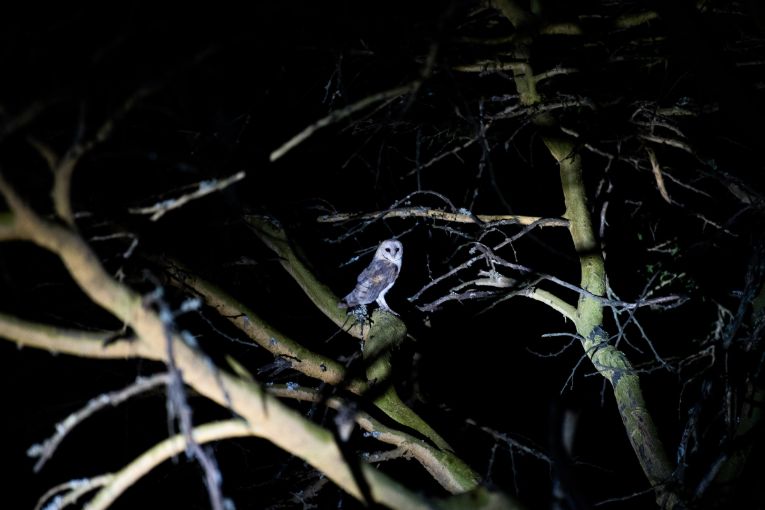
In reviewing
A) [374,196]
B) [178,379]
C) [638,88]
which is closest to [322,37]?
[178,379]

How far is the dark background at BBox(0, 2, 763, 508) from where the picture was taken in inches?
62.6

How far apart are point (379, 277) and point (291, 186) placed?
1.16m

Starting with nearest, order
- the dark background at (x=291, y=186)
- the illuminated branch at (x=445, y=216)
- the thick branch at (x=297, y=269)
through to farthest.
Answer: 1. the dark background at (x=291, y=186)
2. the illuminated branch at (x=445, y=216)
3. the thick branch at (x=297, y=269)

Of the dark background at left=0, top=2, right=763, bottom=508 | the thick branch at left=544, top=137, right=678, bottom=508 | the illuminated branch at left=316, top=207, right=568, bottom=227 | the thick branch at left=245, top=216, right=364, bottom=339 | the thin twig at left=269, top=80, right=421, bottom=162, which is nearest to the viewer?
the thin twig at left=269, top=80, right=421, bottom=162

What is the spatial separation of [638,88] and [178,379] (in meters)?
3.12

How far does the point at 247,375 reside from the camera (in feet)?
4.85

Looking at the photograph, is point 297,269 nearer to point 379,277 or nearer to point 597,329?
point 379,277

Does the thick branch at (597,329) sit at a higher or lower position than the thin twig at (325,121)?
lower

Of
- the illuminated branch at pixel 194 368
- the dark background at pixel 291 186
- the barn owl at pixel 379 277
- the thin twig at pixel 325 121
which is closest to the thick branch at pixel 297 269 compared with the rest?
the dark background at pixel 291 186

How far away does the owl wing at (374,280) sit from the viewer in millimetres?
4508

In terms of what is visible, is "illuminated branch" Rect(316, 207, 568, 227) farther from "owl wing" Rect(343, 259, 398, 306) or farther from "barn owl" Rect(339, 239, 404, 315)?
"owl wing" Rect(343, 259, 398, 306)

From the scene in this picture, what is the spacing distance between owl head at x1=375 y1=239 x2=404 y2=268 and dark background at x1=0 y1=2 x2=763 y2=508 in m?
0.45

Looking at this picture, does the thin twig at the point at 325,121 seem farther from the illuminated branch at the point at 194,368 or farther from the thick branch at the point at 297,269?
the thick branch at the point at 297,269

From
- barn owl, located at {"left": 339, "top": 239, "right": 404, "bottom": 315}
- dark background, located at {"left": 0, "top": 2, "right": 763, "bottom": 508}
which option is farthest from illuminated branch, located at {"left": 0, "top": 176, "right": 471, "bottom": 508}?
barn owl, located at {"left": 339, "top": 239, "right": 404, "bottom": 315}
